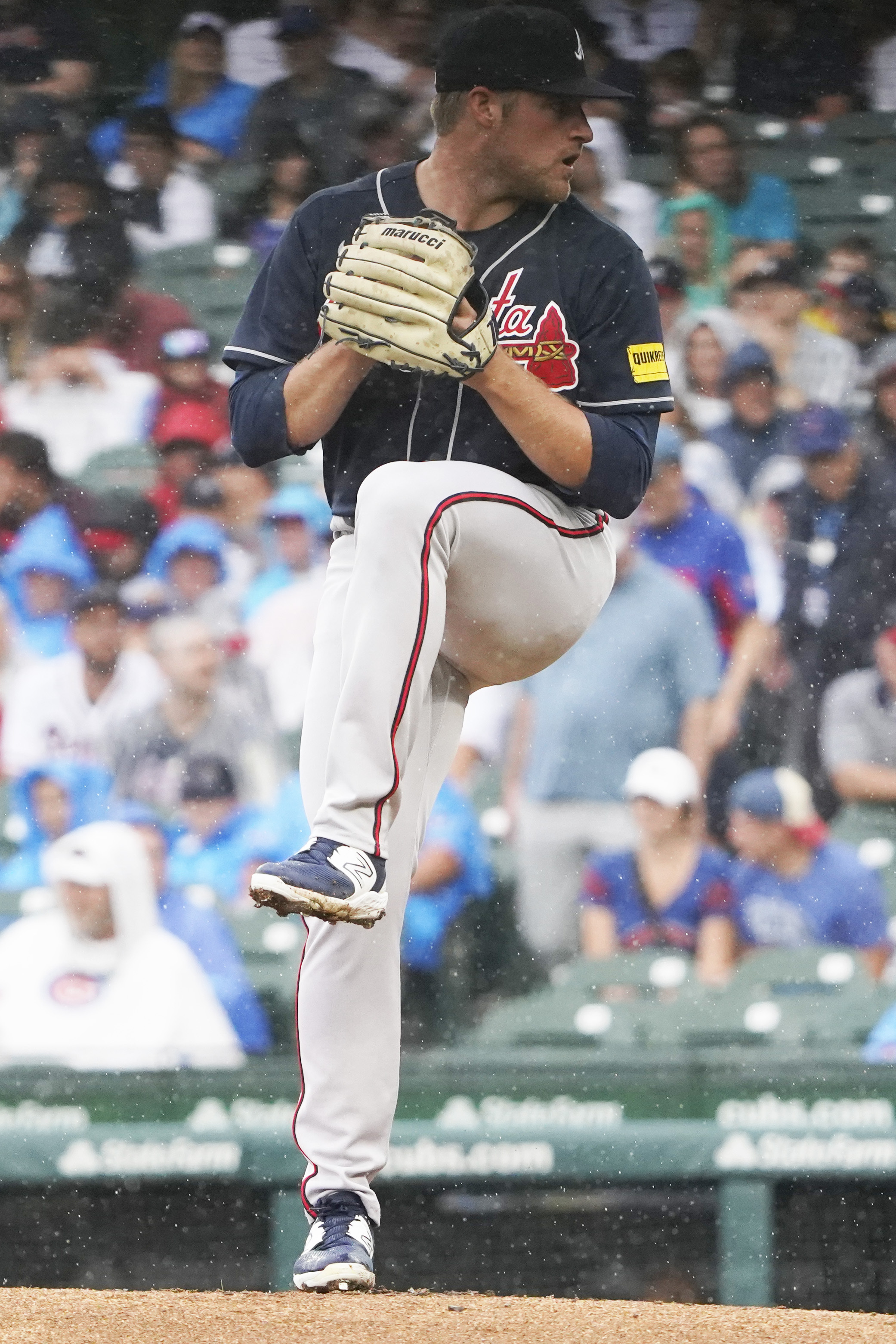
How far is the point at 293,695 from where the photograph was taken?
437 centimetres

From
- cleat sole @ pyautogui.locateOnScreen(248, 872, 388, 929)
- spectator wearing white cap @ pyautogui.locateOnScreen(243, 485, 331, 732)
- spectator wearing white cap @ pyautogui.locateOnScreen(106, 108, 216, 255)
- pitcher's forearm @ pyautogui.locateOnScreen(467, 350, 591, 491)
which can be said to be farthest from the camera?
spectator wearing white cap @ pyautogui.locateOnScreen(106, 108, 216, 255)

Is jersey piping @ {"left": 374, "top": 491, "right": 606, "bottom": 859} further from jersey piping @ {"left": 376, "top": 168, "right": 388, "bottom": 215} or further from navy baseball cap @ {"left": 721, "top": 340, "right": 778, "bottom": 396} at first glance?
navy baseball cap @ {"left": 721, "top": 340, "right": 778, "bottom": 396}

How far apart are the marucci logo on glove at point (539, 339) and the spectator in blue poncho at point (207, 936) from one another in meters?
2.36

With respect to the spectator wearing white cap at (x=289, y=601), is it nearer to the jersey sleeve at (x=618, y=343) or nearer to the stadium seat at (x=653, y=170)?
the stadium seat at (x=653, y=170)

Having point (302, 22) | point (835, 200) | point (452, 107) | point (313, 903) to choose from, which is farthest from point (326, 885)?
point (302, 22)

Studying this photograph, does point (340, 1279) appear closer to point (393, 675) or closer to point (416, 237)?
point (393, 675)

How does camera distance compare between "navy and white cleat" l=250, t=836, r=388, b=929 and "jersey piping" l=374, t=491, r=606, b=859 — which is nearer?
"navy and white cleat" l=250, t=836, r=388, b=929

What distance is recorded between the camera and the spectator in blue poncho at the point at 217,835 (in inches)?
166

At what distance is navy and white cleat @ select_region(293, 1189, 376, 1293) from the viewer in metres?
1.99

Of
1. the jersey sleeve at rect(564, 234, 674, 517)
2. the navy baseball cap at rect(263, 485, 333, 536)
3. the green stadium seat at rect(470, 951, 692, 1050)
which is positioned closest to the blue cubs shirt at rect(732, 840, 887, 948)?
the green stadium seat at rect(470, 951, 692, 1050)

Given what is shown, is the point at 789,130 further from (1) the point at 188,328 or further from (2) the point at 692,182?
(1) the point at 188,328

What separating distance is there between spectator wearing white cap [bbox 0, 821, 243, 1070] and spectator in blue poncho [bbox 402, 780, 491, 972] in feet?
1.75

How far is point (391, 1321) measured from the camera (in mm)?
1843

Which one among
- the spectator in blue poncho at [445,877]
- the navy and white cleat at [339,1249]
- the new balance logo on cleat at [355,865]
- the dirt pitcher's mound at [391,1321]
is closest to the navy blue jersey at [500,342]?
the new balance logo on cleat at [355,865]
